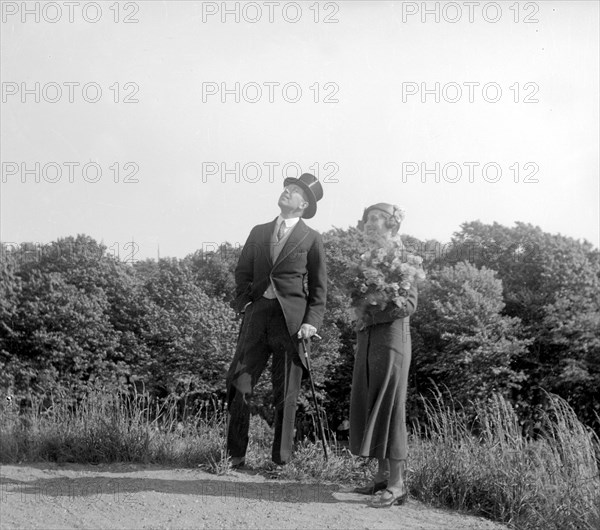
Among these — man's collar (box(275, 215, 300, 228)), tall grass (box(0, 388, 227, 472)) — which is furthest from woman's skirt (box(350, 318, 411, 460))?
tall grass (box(0, 388, 227, 472))

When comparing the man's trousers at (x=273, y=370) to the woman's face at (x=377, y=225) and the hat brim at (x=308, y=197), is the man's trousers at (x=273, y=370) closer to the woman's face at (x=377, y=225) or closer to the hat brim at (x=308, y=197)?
the hat brim at (x=308, y=197)

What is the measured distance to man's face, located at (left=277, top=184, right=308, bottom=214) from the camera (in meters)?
6.66

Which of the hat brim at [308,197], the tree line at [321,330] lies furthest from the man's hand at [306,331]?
the tree line at [321,330]

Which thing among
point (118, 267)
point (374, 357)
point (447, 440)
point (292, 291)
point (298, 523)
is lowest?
point (298, 523)

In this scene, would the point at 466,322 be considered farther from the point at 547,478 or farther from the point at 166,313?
the point at 547,478

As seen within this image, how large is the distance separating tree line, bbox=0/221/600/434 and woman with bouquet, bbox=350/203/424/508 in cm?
1855

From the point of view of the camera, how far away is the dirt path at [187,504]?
5.07 m

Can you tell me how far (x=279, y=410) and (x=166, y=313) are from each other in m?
20.3

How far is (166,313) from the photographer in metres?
26.3

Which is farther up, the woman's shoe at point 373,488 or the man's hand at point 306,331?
the man's hand at point 306,331

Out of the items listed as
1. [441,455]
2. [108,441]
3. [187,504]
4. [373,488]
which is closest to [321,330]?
[108,441]

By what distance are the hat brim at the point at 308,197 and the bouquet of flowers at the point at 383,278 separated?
1088mm

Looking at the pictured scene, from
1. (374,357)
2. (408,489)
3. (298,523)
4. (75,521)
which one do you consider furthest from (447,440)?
(75,521)

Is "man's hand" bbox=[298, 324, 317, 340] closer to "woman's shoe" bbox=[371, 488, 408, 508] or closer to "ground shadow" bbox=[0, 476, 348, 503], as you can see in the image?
"ground shadow" bbox=[0, 476, 348, 503]
